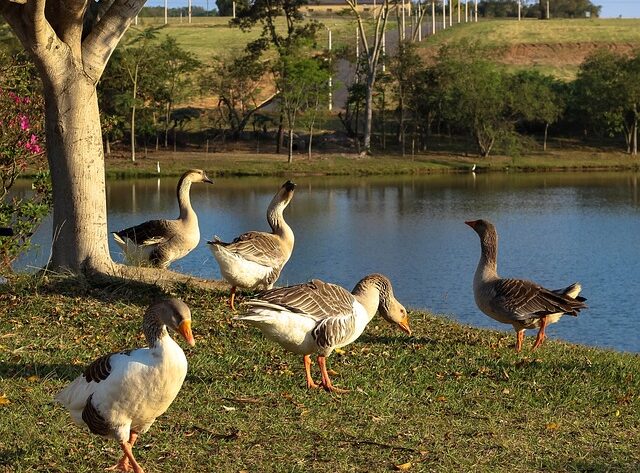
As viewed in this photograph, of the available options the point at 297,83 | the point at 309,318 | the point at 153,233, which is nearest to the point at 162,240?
the point at 153,233

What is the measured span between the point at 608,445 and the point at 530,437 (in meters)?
0.59

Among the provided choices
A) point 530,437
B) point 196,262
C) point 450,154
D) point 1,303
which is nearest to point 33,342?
point 1,303

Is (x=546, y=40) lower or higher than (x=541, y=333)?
higher

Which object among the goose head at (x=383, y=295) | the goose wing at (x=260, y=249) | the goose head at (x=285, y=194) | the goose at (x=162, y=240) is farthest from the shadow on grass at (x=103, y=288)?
the goose head at (x=383, y=295)

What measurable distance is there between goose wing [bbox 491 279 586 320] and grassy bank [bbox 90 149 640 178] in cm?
4611

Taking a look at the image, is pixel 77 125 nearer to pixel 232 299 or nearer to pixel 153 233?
pixel 153 233

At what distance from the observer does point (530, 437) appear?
24.2 ft

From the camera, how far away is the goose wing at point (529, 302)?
428 inches

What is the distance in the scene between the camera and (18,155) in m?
14.8

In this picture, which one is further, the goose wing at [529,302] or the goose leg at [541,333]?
the goose leg at [541,333]

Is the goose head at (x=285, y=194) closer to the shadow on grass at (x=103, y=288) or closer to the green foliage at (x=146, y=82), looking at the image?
the shadow on grass at (x=103, y=288)

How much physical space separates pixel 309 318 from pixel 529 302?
11.6 feet

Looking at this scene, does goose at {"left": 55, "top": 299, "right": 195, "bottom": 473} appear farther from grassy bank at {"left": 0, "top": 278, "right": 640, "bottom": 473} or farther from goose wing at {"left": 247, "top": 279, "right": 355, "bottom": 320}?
goose wing at {"left": 247, "top": 279, "right": 355, "bottom": 320}

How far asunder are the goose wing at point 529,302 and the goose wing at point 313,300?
2.84 m
